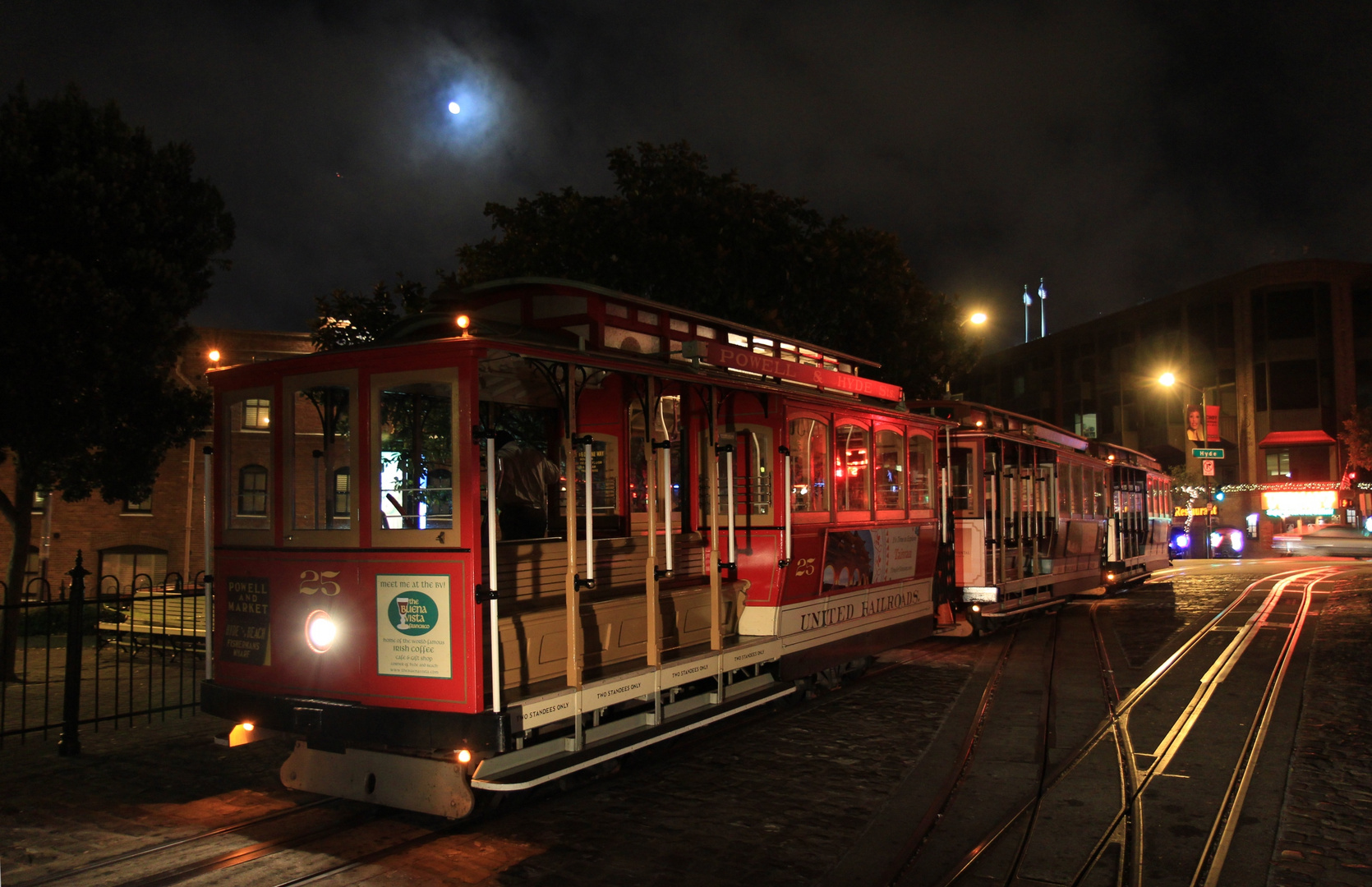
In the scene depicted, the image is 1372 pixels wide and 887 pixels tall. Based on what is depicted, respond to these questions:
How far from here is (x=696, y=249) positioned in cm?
1675

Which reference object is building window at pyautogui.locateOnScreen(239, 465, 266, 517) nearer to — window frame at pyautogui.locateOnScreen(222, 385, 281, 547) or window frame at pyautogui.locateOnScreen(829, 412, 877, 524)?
window frame at pyautogui.locateOnScreen(222, 385, 281, 547)

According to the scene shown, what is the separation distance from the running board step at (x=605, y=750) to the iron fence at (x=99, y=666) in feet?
13.8

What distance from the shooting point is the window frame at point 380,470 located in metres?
5.31

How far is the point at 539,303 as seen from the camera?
26.3 ft

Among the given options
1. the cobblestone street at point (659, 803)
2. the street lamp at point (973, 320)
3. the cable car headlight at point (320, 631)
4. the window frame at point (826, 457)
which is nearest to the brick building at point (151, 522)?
the street lamp at point (973, 320)

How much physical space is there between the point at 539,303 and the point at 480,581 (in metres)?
3.40

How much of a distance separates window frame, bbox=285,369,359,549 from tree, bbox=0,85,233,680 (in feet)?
16.3

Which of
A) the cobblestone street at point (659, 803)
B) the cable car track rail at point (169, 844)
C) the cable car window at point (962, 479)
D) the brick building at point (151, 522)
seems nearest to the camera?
the cable car track rail at point (169, 844)

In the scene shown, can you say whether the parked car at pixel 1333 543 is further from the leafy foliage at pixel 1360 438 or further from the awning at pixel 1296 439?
the awning at pixel 1296 439

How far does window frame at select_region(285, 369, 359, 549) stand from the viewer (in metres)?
5.68

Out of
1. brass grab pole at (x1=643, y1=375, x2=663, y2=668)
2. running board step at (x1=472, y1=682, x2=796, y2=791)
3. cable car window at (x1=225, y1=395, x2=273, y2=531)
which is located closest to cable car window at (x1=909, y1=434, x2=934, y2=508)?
running board step at (x1=472, y1=682, x2=796, y2=791)

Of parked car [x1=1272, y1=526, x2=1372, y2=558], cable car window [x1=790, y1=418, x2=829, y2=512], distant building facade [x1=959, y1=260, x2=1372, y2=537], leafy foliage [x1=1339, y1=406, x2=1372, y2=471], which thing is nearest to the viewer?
cable car window [x1=790, y1=418, x2=829, y2=512]

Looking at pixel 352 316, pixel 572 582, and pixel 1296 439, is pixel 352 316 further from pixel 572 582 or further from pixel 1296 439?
pixel 1296 439

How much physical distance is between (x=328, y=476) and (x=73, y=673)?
359 cm
